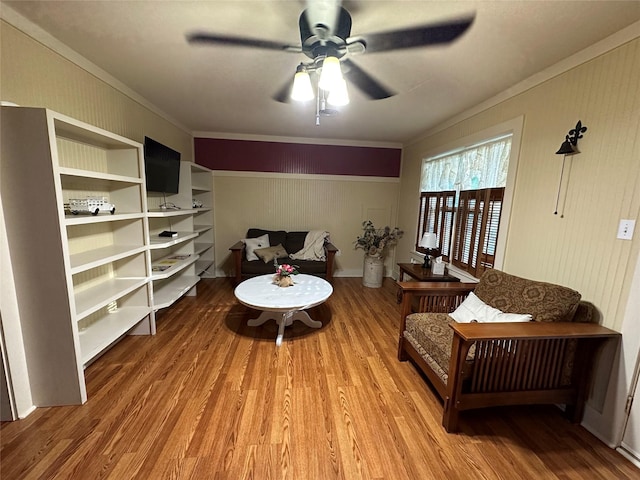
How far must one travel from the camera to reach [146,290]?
2.53 metres

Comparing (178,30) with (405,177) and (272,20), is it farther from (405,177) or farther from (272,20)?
(405,177)

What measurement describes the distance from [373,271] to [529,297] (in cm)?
250

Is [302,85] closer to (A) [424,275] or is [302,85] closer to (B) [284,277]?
(B) [284,277]

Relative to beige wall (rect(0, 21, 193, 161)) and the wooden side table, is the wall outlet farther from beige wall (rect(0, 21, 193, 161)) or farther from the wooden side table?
beige wall (rect(0, 21, 193, 161))

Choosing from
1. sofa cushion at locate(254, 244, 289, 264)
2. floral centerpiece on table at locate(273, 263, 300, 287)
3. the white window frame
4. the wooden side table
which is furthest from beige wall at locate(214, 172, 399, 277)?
the white window frame

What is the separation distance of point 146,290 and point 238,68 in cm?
217

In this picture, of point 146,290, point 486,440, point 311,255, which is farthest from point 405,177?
point 146,290

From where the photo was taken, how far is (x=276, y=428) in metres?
1.55

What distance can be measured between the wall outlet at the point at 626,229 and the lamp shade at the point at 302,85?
76.6 inches

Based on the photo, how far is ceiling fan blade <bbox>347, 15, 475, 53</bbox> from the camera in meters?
1.34

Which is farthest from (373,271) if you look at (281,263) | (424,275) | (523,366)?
(523,366)

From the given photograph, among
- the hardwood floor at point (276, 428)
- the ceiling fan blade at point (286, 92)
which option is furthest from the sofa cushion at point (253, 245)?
the ceiling fan blade at point (286, 92)

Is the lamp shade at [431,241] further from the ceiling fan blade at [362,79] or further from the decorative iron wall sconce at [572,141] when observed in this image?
the ceiling fan blade at [362,79]

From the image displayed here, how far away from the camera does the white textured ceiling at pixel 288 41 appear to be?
1387 millimetres
